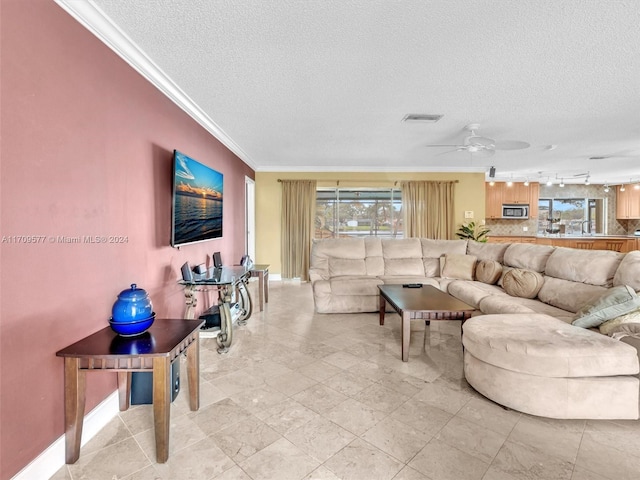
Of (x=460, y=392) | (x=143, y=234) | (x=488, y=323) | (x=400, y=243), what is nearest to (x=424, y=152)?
(x=400, y=243)

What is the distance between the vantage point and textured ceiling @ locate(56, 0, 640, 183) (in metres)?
1.75

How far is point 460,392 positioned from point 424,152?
4.04m

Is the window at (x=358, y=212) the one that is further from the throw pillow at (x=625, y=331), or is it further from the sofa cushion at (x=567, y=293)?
the throw pillow at (x=625, y=331)

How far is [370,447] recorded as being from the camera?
1663 mm

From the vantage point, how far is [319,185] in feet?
21.9

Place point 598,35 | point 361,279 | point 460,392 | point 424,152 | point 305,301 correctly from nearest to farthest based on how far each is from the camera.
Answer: point 598,35 → point 460,392 → point 361,279 → point 305,301 → point 424,152

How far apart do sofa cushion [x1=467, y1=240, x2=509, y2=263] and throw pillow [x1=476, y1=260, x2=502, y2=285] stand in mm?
205

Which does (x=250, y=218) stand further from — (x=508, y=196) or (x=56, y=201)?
(x=508, y=196)

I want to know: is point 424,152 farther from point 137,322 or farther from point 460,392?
point 137,322

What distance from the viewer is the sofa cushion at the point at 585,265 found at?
2893 mm

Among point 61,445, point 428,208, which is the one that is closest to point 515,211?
point 428,208

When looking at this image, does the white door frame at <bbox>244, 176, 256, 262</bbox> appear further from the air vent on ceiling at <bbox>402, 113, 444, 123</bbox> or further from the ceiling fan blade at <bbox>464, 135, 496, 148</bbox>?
the ceiling fan blade at <bbox>464, 135, 496, 148</bbox>

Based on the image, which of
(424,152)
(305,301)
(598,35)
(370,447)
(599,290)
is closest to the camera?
(370,447)

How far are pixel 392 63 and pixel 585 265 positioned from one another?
276 cm
